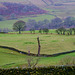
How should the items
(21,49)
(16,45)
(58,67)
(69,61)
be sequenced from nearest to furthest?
1. (58,67)
2. (69,61)
3. (21,49)
4. (16,45)

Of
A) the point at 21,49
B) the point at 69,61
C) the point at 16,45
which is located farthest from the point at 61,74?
the point at 16,45

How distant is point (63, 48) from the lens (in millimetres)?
65188

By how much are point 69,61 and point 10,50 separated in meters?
27.6

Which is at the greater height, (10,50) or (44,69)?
A: (44,69)

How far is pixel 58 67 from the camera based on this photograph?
14.7 m

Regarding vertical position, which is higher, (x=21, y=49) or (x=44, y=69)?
(x=44, y=69)

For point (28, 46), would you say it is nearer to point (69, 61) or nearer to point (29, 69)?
point (69, 61)

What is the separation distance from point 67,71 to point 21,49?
47.9 meters

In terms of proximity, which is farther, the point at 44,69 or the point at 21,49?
the point at 21,49

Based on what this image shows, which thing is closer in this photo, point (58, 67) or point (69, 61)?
point (58, 67)

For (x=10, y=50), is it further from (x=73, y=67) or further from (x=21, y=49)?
(x=73, y=67)

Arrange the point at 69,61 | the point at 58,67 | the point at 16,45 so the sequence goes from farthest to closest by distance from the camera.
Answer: the point at 16,45 < the point at 69,61 < the point at 58,67

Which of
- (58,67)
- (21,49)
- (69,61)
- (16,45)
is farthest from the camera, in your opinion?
(16,45)

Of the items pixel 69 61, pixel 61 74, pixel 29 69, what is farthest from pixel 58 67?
pixel 69 61
